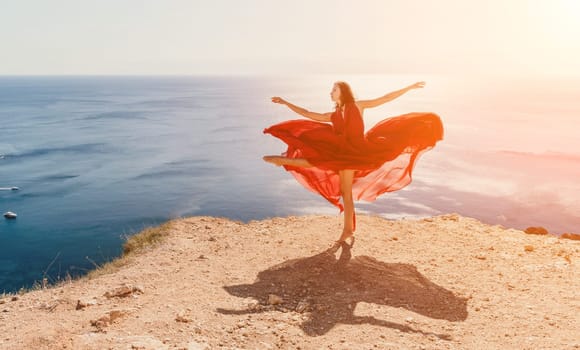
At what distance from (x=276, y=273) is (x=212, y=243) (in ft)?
8.62

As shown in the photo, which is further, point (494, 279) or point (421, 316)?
point (494, 279)

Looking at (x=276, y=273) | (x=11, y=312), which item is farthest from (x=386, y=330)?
(x=11, y=312)

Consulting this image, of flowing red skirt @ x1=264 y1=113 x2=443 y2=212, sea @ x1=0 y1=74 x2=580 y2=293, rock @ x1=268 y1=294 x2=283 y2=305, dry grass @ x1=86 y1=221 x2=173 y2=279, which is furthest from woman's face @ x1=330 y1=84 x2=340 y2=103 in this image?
sea @ x1=0 y1=74 x2=580 y2=293

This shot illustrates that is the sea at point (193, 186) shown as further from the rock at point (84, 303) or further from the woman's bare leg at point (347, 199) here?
the woman's bare leg at point (347, 199)

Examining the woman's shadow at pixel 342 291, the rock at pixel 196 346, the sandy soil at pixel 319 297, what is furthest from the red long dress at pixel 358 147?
the rock at pixel 196 346

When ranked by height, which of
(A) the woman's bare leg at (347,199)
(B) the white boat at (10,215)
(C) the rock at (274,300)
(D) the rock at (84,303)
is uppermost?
(A) the woman's bare leg at (347,199)

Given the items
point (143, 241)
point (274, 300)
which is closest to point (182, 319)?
point (274, 300)

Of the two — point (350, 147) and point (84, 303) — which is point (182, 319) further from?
point (350, 147)

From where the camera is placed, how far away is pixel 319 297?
21.6 ft

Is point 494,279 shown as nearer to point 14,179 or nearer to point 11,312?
point 11,312

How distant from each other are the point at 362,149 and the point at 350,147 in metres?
0.23

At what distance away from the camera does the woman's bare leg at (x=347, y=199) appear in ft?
28.6

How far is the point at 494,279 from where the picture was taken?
7461 millimetres

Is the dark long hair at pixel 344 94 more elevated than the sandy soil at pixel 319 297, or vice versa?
the dark long hair at pixel 344 94
